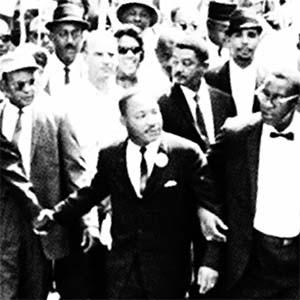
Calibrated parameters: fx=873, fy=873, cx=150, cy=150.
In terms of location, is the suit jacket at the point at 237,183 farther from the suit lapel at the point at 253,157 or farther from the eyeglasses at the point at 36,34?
the eyeglasses at the point at 36,34

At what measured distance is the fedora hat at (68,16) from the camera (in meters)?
7.20

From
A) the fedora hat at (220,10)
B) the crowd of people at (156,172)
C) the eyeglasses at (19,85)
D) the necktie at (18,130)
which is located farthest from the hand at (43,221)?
the fedora hat at (220,10)

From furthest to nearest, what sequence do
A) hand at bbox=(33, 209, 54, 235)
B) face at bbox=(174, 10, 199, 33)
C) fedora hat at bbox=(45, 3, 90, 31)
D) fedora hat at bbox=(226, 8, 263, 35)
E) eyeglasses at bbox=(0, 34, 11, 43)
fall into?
eyeglasses at bbox=(0, 34, 11, 43) → fedora hat at bbox=(45, 3, 90, 31) → face at bbox=(174, 10, 199, 33) → fedora hat at bbox=(226, 8, 263, 35) → hand at bbox=(33, 209, 54, 235)

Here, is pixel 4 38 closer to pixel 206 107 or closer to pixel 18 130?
pixel 18 130

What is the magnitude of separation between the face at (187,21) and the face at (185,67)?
1261 mm

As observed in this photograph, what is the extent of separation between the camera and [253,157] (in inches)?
207

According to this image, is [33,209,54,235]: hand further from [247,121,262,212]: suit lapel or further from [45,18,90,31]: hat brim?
[45,18,90,31]: hat brim

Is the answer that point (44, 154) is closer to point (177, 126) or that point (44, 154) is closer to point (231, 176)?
point (177, 126)

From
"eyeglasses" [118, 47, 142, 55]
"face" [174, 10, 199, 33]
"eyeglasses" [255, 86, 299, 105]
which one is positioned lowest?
"eyeglasses" [255, 86, 299, 105]

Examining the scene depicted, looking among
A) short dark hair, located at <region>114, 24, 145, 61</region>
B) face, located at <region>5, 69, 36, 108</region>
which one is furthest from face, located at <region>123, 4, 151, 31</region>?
face, located at <region>5, 69, 36, 108</region>

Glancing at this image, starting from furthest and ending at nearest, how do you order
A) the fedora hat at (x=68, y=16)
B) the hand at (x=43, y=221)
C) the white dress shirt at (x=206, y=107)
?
1. the fedora hat at (x=68, y=16)
2. the white dress shirt at (x=206, y=107)
3. the hand at (x=43, y=221)

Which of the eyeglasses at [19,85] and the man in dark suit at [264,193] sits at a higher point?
the eyeglasses at [19,85]

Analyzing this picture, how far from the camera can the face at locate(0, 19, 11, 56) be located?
24.4ft

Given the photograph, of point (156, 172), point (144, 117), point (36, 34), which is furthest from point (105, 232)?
point (36, 34)
